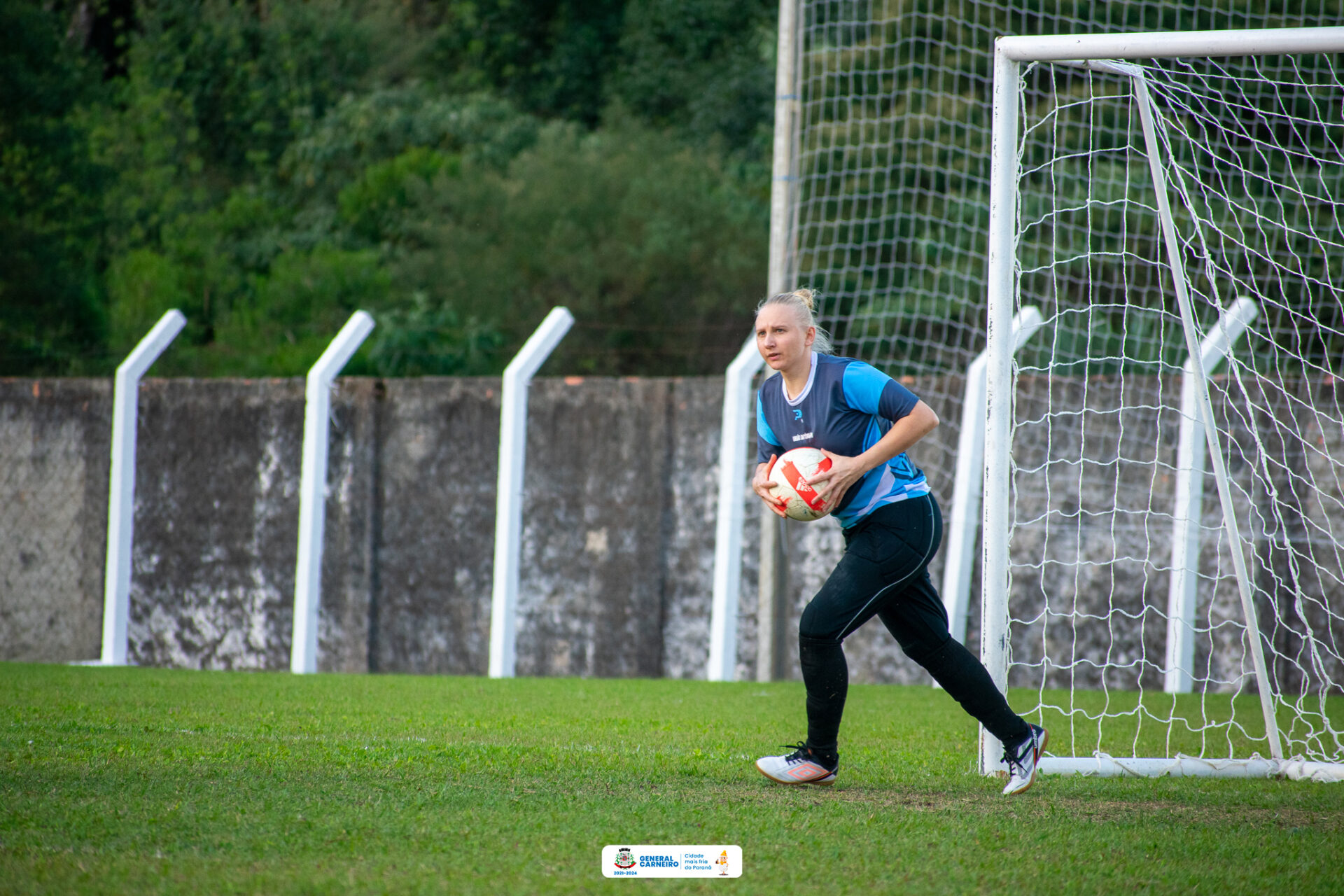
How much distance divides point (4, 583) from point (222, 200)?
17433 millimetres

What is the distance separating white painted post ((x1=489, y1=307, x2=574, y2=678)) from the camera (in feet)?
28.9

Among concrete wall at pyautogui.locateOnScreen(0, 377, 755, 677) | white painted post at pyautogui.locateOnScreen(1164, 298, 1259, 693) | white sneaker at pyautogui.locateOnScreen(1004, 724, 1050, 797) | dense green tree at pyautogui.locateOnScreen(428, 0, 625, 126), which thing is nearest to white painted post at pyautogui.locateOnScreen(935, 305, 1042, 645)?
white painted post at pyautogui.locateOnScreen(1164, 298, 1259, 693)

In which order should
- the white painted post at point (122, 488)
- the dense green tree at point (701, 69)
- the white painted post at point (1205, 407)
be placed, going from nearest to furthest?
the white painted post at point (1205, 407) < the white painted post at point (122, 488) < the dense green tree at point (701, 69)

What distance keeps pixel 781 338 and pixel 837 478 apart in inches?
21.6

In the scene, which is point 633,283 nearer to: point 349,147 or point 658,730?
point 349,147

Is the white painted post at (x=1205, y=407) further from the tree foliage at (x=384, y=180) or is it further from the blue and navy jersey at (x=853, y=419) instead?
the tree foliage at (x=384, y=180)

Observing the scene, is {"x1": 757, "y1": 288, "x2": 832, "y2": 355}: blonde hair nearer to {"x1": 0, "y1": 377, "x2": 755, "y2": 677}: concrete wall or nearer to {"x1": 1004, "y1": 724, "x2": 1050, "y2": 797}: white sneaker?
{"x1": 1004, "y1": 724, "x2": 1050, "y2": 797}: white sneaker

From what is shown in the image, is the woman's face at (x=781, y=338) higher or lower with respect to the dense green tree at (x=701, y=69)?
lower

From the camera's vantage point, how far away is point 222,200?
2694 centimetres

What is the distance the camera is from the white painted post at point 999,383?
4.82 metres

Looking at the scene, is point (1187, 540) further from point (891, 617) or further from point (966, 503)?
point (891, 617)

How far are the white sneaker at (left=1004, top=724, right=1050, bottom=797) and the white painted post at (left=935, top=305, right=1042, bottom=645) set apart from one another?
3.91 metres

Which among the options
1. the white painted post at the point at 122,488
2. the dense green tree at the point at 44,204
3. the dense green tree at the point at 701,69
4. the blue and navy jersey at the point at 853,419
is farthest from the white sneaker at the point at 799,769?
the dense green tree at the point at 701,69

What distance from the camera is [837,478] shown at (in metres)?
4.27
